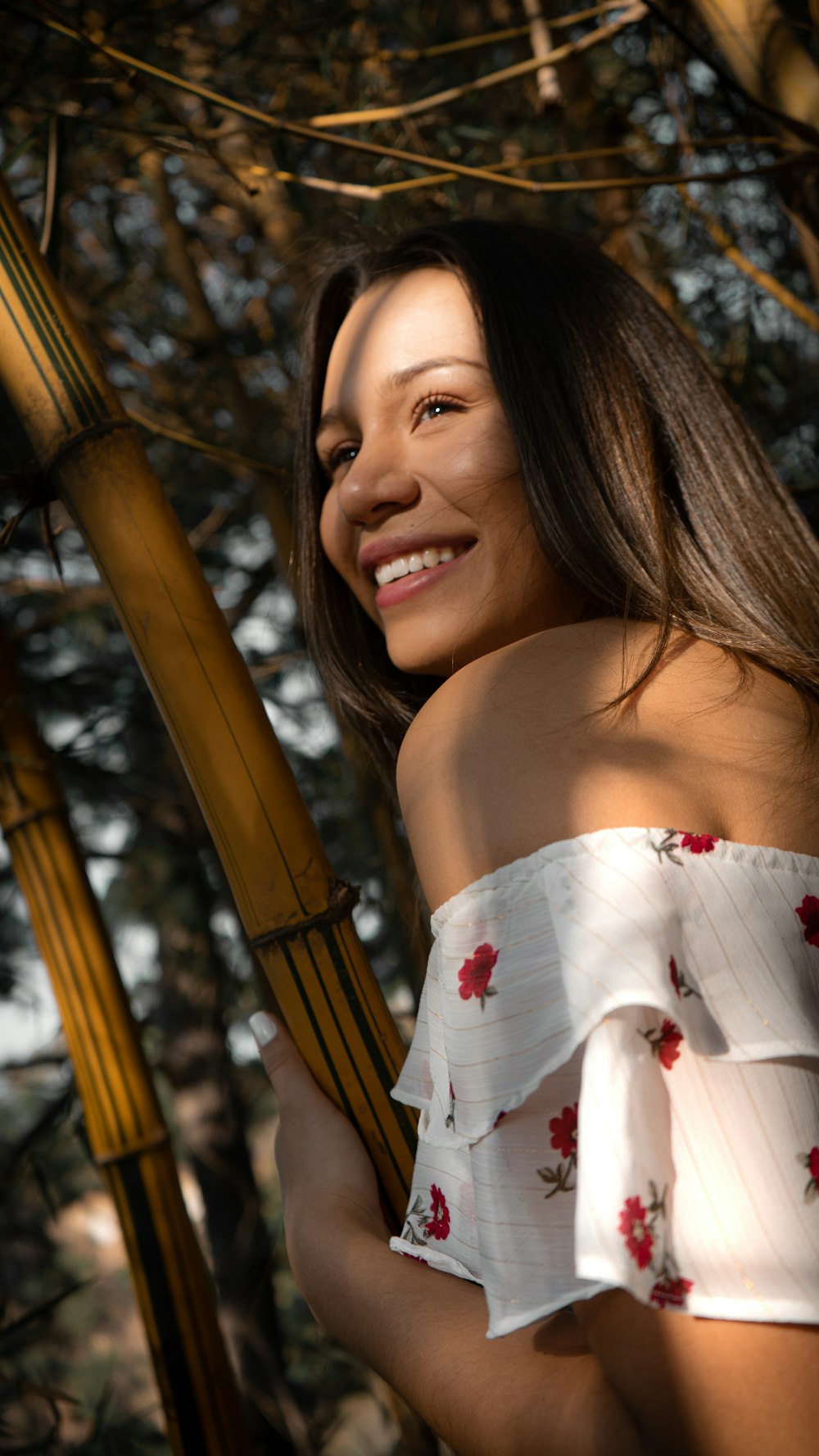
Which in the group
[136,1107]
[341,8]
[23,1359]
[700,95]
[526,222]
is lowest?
[23,1359]

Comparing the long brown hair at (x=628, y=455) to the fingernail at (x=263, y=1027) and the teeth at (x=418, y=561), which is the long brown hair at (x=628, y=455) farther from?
the fingernail at (x=263, y=1027)

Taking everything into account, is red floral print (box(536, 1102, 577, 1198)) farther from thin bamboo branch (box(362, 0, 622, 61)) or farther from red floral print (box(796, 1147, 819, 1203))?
thin bamboo branch (box(362, 0, 622, 61))

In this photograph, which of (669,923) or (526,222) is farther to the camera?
(526,222)

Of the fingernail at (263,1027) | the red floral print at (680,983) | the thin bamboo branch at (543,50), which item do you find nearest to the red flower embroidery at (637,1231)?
the red floral print at (680,983)

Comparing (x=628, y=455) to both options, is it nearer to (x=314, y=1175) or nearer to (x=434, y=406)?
(x=434, y=406)

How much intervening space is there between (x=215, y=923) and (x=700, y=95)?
2724 mm

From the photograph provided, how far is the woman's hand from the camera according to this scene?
92 cm

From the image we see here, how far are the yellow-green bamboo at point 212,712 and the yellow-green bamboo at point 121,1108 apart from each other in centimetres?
44

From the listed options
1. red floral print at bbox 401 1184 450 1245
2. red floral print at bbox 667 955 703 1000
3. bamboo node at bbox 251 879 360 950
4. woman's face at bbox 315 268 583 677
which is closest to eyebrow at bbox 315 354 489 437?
woman's face at bbox 315 268 583 677

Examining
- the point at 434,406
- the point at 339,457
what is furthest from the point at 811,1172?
the point at 339,457

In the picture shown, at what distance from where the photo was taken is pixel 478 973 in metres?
0.77

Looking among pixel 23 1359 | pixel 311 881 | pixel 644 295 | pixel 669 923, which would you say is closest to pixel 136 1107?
pixel 311 881

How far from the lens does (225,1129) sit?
12.4 ft

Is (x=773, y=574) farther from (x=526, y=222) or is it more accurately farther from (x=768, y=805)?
(x=526, y=222)
